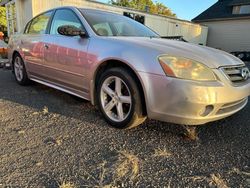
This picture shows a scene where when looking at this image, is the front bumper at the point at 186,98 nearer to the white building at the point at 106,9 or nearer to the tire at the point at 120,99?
the tire at the point at 120,99

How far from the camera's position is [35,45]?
4.29 metres

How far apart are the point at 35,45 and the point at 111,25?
4.89 feet

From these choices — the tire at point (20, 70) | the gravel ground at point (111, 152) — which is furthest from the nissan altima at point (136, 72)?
the tire at point (20, 70)

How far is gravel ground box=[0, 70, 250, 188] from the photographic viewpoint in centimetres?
197

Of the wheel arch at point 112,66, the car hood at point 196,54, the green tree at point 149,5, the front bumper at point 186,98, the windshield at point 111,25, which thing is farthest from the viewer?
the green tree at point 149,5

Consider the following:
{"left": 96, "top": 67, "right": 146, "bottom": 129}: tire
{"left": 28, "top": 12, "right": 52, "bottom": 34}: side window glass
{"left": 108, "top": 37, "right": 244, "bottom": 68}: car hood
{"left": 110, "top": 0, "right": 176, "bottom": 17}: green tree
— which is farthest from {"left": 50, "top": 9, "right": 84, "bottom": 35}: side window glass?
{"left": 110, "top": 0, "right": 176, "bottom": 17}: green tree

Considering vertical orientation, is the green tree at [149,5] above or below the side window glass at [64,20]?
above

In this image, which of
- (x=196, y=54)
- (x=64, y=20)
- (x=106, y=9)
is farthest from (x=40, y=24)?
(x=106, y=9)

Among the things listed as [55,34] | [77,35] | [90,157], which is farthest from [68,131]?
[55,34]

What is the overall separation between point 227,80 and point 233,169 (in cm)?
90

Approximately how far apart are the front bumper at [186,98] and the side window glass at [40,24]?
2552 mm

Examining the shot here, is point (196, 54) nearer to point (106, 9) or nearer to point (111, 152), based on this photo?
point (111, 152)

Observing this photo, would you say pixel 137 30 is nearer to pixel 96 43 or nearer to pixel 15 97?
pixel 96 43

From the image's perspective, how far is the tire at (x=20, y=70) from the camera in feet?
16.1
